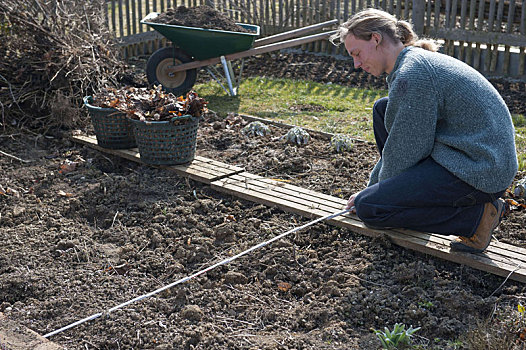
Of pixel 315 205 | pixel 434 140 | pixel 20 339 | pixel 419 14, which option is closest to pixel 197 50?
pixel 419 14

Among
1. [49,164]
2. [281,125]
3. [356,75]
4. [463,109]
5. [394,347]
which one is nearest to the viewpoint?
[394,347]

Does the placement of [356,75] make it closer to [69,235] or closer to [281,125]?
[281,125]

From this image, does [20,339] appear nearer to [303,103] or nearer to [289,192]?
[289,192]

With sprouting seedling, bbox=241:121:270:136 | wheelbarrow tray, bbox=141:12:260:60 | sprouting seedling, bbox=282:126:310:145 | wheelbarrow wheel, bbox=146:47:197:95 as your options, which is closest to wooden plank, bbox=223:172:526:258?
sprouting seedling, bbox=282:126:310:145

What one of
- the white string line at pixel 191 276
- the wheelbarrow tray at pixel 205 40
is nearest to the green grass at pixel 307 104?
the wheelbarrow tray at pixel 205 40

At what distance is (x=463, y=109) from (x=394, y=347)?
4.19 ft

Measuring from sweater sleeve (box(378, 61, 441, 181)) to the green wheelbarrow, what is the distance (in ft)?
13.0

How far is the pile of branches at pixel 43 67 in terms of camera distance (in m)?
6.00

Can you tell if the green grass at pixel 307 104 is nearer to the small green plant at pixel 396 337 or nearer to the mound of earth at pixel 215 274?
the mound of earth at pixel 215 274

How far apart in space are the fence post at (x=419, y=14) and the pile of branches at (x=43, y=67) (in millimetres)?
4606

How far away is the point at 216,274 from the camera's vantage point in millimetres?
3434

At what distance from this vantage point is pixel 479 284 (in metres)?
3.21

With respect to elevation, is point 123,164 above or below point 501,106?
below

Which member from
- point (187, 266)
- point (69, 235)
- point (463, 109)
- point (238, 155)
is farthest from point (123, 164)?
point (463, 109)
